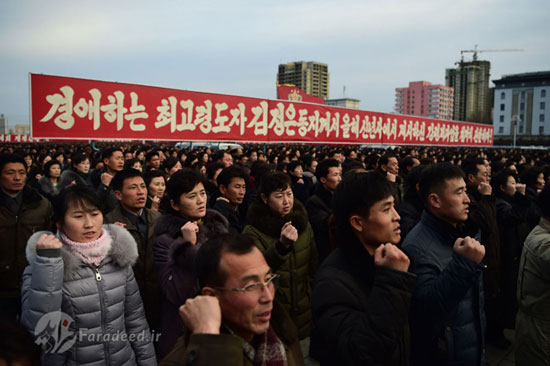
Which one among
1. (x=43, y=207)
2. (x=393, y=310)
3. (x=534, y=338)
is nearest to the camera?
(x=393, y=310)

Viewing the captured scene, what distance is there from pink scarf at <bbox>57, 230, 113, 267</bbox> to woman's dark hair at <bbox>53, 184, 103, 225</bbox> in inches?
5.4

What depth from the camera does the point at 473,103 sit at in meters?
130

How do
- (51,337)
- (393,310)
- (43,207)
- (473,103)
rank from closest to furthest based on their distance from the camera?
(393,310), (51,337), (43,207), (473,103)

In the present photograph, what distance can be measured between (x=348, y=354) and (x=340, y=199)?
0.74 meters

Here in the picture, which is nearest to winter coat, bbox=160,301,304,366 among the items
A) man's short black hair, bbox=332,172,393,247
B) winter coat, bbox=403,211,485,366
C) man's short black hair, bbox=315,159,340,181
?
man's short black hair, bbox=332,172,393,247

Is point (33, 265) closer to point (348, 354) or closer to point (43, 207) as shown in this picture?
point (348, 354)

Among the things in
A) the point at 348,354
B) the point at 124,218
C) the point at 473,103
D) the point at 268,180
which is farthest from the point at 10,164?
the point at 473,103

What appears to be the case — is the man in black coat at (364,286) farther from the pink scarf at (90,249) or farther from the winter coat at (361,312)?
the pink scarf at (90,249)

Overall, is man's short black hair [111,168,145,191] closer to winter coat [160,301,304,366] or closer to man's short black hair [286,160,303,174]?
winter coat [160,301,304,366]

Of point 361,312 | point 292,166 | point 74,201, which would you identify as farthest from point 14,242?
point 292,166

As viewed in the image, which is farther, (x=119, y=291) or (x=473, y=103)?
(x=473, y=103)

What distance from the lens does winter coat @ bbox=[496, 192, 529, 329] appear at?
4.24 metres

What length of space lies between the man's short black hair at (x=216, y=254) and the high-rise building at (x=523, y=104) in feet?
264

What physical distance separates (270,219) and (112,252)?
1322mm
